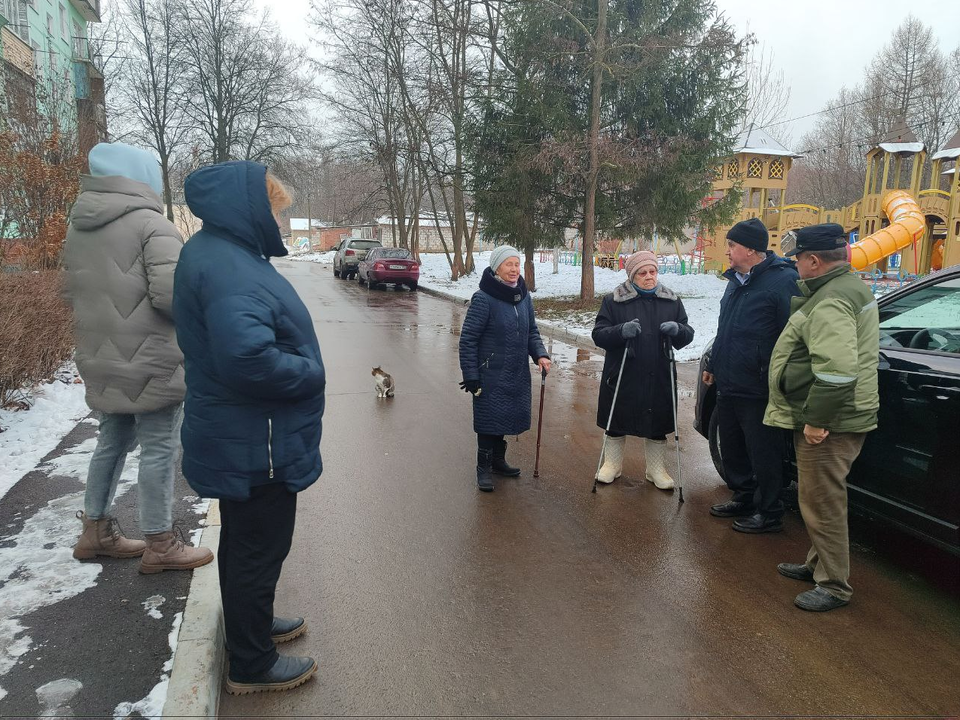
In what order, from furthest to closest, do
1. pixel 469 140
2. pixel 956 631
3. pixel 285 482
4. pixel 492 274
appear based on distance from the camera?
pixel 469 140 < pixel 492 274 < pixel 956 631 < pixel 285 482

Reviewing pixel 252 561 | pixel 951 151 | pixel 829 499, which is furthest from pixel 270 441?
pixel 951 151

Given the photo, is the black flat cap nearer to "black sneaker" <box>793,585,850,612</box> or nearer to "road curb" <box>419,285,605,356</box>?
"black sneaker" <box>793,585,850,612</box>

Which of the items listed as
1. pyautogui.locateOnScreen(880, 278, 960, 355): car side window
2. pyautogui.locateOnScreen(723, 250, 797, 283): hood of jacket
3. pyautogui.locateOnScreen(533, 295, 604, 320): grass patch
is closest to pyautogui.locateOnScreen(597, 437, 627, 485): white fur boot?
pyautogui.locateOnScreen(723, 250, 797, 283): hood of jacket

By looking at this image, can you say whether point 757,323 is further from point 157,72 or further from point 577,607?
Result: point 157,72

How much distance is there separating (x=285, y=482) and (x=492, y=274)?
3.02 meters

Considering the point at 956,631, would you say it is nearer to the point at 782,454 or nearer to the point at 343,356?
the point at 782,454

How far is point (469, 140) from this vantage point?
723 inches

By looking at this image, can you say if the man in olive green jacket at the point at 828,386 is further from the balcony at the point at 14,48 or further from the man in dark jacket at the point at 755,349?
the balcony at the point at 14,48

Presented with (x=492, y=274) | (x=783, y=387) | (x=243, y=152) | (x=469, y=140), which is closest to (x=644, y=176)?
(x=469, y=140)

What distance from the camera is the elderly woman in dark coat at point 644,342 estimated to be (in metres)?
5.19

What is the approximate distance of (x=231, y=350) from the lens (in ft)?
7.79

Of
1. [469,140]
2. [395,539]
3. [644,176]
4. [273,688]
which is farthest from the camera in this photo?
[469,140]

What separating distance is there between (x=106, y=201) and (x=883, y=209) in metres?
26.0

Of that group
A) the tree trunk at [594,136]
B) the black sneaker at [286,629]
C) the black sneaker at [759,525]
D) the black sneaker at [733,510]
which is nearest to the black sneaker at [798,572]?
the black sneaker at [759,525]
